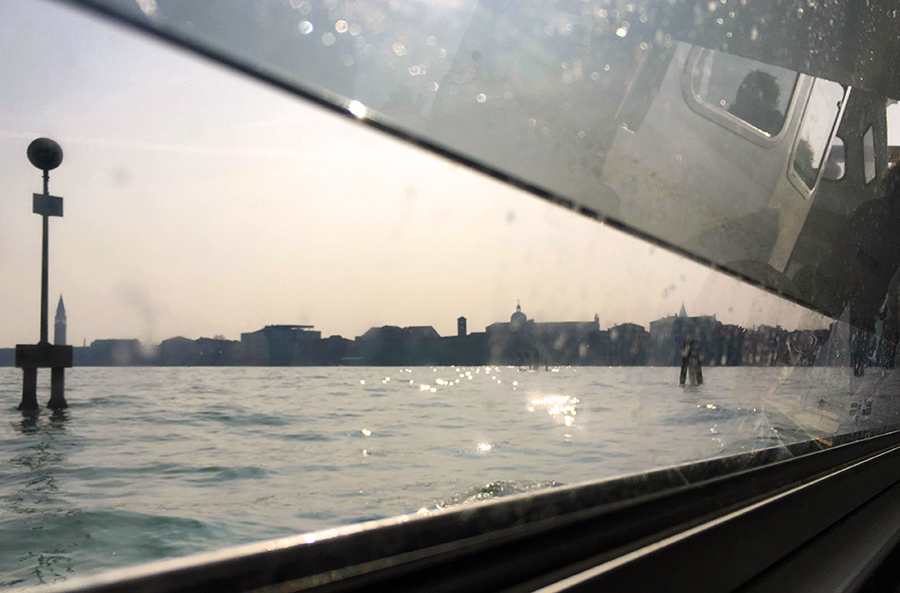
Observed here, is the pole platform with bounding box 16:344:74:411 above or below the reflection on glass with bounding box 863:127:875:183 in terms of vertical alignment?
below

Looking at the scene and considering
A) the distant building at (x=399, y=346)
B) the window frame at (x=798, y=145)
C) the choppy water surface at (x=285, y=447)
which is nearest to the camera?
the choppy water surface at (x=285, y=447)

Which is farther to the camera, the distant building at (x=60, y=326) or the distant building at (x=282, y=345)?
the distant building at (x=282, y=345)

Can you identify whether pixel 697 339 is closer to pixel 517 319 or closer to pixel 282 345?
pixel 517 319

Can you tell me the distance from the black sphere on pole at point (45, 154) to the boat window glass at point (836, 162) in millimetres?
3616

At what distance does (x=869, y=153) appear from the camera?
3.84m

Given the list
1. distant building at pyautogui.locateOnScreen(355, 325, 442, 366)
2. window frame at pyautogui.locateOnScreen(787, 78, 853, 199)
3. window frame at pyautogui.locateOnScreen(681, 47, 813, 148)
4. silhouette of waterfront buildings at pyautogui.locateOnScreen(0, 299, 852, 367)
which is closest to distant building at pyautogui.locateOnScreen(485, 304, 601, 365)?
silhouette of waterfront buildings at pyautogui.locateOnScreen(0, 299, 852, 367)

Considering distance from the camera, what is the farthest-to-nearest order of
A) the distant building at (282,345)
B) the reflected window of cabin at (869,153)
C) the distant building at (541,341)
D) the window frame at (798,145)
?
the reflected window of cabin at (869,153) → the window frame at (798,145) → the distant building at (541,341) → the distant building at (282,345)

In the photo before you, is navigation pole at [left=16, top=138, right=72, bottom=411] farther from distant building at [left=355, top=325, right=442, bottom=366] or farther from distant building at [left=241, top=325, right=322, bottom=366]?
distant building at [left=355, top=325, right=442, bottom=366]

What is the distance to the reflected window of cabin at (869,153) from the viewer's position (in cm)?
374

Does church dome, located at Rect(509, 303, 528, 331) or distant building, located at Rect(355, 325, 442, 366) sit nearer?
distant building, located at Rect(355, 325, 442, 366)

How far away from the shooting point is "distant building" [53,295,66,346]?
962 millimetres

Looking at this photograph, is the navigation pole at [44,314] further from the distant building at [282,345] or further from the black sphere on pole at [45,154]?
the distant building at [282,345]

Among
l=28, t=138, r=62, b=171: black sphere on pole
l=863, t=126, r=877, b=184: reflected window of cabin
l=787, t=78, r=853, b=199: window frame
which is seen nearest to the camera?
l=28, t=138, r=62, b=171: black sphere on pole

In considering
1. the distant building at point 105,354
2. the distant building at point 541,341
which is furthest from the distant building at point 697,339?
the distant building at point 105,354
